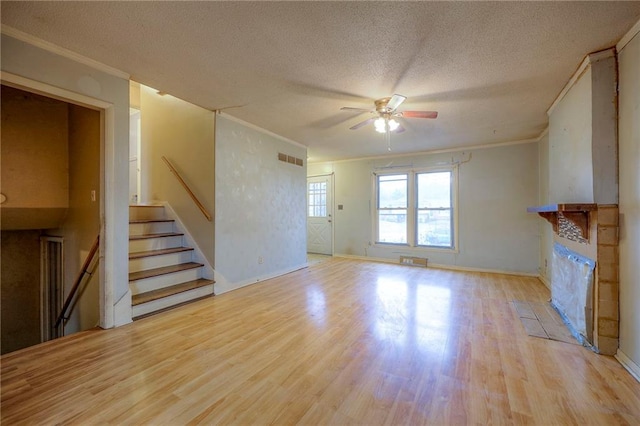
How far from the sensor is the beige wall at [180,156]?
388 cm

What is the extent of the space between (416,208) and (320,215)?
8.36 ft

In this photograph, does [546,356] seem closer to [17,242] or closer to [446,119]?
[446,119]

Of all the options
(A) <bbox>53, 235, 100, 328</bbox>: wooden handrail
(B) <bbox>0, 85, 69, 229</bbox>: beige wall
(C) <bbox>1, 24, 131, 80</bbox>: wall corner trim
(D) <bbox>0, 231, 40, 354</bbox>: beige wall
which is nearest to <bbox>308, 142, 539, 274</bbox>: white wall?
(C) <bbox>1, 24, 131, 80</bbox>: wall corner trim

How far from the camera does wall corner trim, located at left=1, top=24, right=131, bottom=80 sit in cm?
207

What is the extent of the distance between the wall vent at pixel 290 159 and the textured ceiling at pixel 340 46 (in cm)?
147

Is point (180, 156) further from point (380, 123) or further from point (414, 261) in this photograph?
point (414, 261)

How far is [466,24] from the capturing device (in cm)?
194

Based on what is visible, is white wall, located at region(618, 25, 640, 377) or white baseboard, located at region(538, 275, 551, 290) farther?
white baseboard, located at region(538, 275, 551, 290)

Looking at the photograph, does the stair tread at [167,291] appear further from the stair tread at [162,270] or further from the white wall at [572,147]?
the white wall at [572,147]

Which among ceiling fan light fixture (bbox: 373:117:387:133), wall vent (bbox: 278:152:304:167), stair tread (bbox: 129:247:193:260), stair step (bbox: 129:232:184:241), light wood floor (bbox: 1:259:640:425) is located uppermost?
ceiling fan light fixture (bbox: 373:117:387:133)

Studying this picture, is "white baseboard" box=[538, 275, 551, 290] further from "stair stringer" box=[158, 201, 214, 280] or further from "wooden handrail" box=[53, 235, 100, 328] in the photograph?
"wooden handrail" box=[53, 235, 100, 328]

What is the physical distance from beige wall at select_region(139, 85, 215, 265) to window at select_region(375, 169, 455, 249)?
3980 mm

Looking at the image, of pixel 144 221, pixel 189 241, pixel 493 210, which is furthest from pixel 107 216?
pixel 493 210

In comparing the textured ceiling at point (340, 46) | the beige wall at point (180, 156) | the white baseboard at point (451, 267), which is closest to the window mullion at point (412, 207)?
the white baseboard at point (451, 267)
